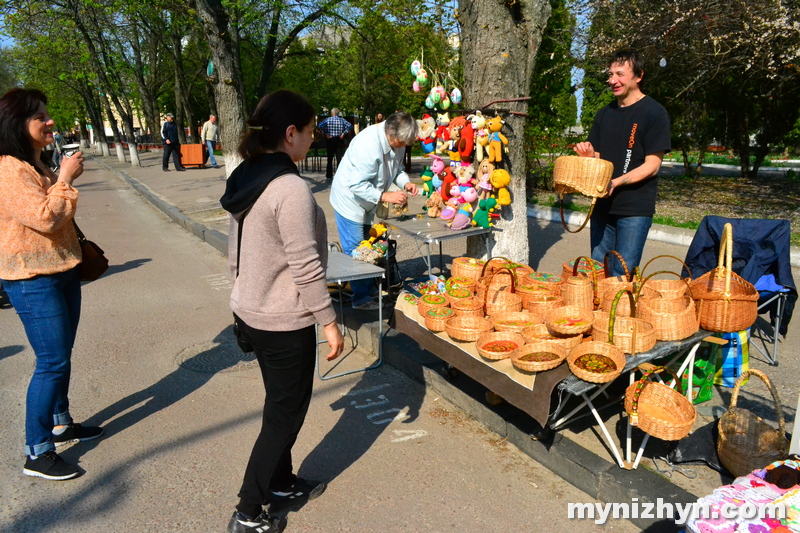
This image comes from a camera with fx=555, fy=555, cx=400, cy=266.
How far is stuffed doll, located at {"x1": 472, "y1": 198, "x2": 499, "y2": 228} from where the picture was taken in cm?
506

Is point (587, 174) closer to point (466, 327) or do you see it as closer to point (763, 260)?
point (466, 327)

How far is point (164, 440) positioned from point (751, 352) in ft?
13.5

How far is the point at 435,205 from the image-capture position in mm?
5438

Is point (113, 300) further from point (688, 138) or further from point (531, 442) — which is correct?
point (688, 138)

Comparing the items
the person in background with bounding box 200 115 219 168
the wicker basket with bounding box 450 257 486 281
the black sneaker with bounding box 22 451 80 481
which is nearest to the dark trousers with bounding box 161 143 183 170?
the person in background with bounding box 200 115 219 168

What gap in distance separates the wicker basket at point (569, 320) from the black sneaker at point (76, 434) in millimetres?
Result: 2764

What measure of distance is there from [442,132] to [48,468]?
160 inches

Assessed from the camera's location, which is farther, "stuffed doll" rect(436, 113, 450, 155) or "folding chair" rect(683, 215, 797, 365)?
"stuffed doll" rect(436, 113, 450, 155)

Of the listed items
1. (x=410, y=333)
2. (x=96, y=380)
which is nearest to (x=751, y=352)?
(x=410, y=333)

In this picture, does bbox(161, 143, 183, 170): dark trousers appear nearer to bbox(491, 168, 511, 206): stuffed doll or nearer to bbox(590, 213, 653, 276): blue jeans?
bbox(491, 168, 511, 206): stuffed doll

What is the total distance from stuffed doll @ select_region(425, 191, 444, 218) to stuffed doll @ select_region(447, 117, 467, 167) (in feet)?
1.14

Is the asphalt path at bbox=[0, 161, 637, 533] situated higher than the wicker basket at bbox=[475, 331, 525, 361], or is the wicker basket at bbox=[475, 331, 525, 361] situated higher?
the wicker basket at bbox=[475, 331, 525, 361]

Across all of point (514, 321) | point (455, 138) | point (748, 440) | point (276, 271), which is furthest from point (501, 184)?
point (276, 271)

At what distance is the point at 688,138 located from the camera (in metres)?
14.3
